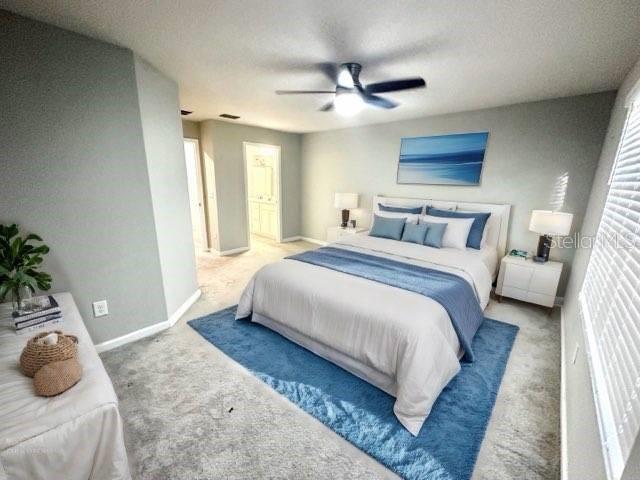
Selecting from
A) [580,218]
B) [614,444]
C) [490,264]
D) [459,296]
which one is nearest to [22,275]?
[614,444]

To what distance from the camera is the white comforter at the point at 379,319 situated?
5.49 ft

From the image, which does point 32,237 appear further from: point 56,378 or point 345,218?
point 345,218

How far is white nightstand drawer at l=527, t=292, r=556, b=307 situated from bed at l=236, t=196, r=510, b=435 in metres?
0.56

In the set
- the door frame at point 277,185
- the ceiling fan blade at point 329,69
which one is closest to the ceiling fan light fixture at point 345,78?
the ceiling fan blade at point 329,69

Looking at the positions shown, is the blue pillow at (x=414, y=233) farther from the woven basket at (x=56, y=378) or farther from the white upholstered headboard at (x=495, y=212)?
the woven basket at (x=56, y=378)

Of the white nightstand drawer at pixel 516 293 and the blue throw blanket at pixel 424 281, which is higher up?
the blue throw blanket at pixel 424 281

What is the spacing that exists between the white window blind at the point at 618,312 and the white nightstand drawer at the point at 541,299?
3.99ft

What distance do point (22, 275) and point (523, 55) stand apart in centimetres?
358

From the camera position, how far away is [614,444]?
0.82m

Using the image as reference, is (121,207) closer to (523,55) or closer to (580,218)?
(523,55)

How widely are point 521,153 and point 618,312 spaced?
Result: 277 cm

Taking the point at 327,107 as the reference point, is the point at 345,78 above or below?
above

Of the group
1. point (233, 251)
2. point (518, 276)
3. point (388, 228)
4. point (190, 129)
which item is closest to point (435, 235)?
point (388, 228)

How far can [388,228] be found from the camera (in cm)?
368
